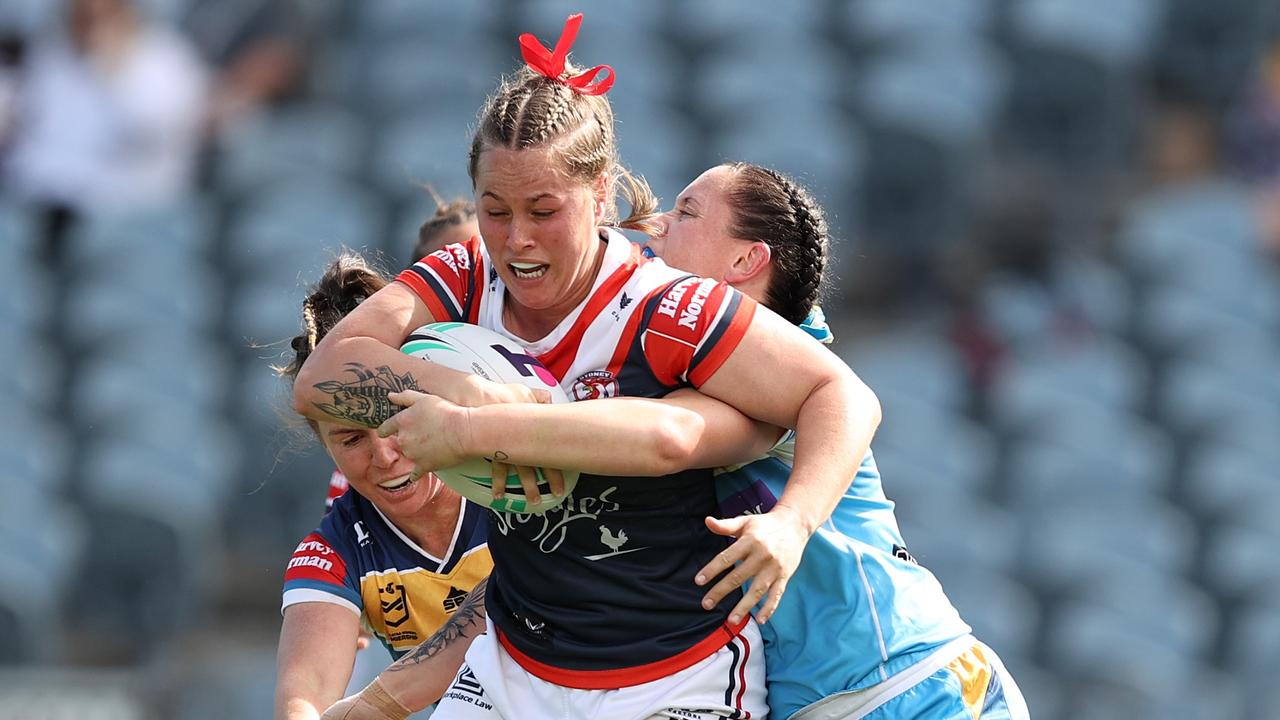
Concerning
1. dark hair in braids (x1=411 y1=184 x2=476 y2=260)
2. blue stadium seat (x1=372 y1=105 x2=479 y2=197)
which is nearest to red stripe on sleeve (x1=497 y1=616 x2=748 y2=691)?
dark hair in braids (x1=411 y1=184 x2=476 y2=260)

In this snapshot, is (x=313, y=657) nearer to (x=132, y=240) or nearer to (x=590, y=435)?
(x=590, y=435)

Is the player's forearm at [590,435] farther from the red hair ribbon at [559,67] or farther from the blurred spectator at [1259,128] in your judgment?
the blurred spectator at [1259,128]

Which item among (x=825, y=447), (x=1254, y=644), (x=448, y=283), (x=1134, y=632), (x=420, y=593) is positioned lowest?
(x=1254, y=644)

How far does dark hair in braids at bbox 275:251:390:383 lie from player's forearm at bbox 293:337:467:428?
73 cm

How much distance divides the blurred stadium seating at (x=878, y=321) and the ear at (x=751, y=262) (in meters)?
4.41

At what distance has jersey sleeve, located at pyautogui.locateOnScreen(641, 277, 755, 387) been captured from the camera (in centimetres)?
316

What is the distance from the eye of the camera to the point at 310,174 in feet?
33.6

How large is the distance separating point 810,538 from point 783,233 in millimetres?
663

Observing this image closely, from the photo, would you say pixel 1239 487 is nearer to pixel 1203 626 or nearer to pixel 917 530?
pixel 1203 626

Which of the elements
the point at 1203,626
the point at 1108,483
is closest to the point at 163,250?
the point at 1108,483

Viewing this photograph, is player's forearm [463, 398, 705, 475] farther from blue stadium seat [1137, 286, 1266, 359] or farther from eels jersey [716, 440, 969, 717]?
blue stadium seat [1137, 286, 1266, 359]

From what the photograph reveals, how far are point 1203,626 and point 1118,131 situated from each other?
11.3 feet

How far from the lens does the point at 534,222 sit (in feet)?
10.4

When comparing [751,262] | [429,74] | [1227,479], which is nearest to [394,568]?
[751,262]
